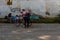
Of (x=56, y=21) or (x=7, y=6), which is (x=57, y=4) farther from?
(x=7, y=6)

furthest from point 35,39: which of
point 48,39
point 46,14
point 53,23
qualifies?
point 46,14

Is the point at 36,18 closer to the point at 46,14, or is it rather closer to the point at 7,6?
the point at 46,14

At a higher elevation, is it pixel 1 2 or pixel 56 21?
pixel 1 2

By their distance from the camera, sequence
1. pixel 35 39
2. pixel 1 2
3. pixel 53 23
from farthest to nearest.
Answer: pixel 1 2
pixel 53 23
pixel 35 39

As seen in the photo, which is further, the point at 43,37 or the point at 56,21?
the point at 56,21

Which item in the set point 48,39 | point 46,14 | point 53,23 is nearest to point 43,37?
point 48,39

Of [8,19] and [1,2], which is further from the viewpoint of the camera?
[1,2]

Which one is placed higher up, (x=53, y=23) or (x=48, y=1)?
(x=48, y=1)

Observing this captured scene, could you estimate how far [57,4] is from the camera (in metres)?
25.5

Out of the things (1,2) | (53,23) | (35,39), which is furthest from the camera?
(1,2)

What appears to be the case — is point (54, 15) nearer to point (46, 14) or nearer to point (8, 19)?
point (46, 14)

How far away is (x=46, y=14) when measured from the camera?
995 inches

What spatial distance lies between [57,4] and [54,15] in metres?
1.14

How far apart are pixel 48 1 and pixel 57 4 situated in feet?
3.08
